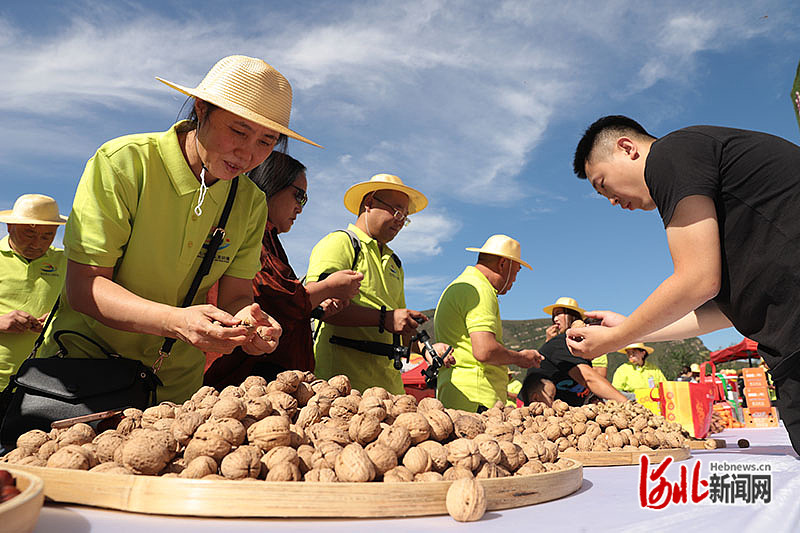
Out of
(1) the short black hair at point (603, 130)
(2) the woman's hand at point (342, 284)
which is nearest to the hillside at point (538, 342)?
(2) the woman's hand at point (342, 284)

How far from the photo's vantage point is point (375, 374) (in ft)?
9.85

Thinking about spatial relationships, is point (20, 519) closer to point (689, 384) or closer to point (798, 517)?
point (798, 517)

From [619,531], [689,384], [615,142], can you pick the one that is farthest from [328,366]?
[689,384]

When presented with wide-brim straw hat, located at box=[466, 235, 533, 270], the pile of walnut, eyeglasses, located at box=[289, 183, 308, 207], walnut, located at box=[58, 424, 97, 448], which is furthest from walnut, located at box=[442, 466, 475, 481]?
wide-brim straw hat, located at box=[466, 235, 533, 270]

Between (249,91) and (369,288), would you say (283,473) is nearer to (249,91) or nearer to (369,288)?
(249,91)

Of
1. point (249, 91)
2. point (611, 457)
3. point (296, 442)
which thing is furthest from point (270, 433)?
point (611, 457)

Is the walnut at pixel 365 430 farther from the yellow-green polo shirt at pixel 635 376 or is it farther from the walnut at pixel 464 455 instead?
the yellow-green polo shirt at pixel 635 376

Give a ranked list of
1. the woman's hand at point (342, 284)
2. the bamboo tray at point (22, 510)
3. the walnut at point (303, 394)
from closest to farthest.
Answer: the bamboo tray at point (22, 510), the walnut at point (303, 394), the woman's hand at point (342, 284)

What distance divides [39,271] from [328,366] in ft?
8.83

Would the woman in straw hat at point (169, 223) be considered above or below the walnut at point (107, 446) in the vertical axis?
above

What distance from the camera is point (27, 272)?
414cm

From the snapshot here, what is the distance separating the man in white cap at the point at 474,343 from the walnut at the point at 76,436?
93.9 inches

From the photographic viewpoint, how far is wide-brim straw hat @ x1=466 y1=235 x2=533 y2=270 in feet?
13.0

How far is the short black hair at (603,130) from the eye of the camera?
2.25m
